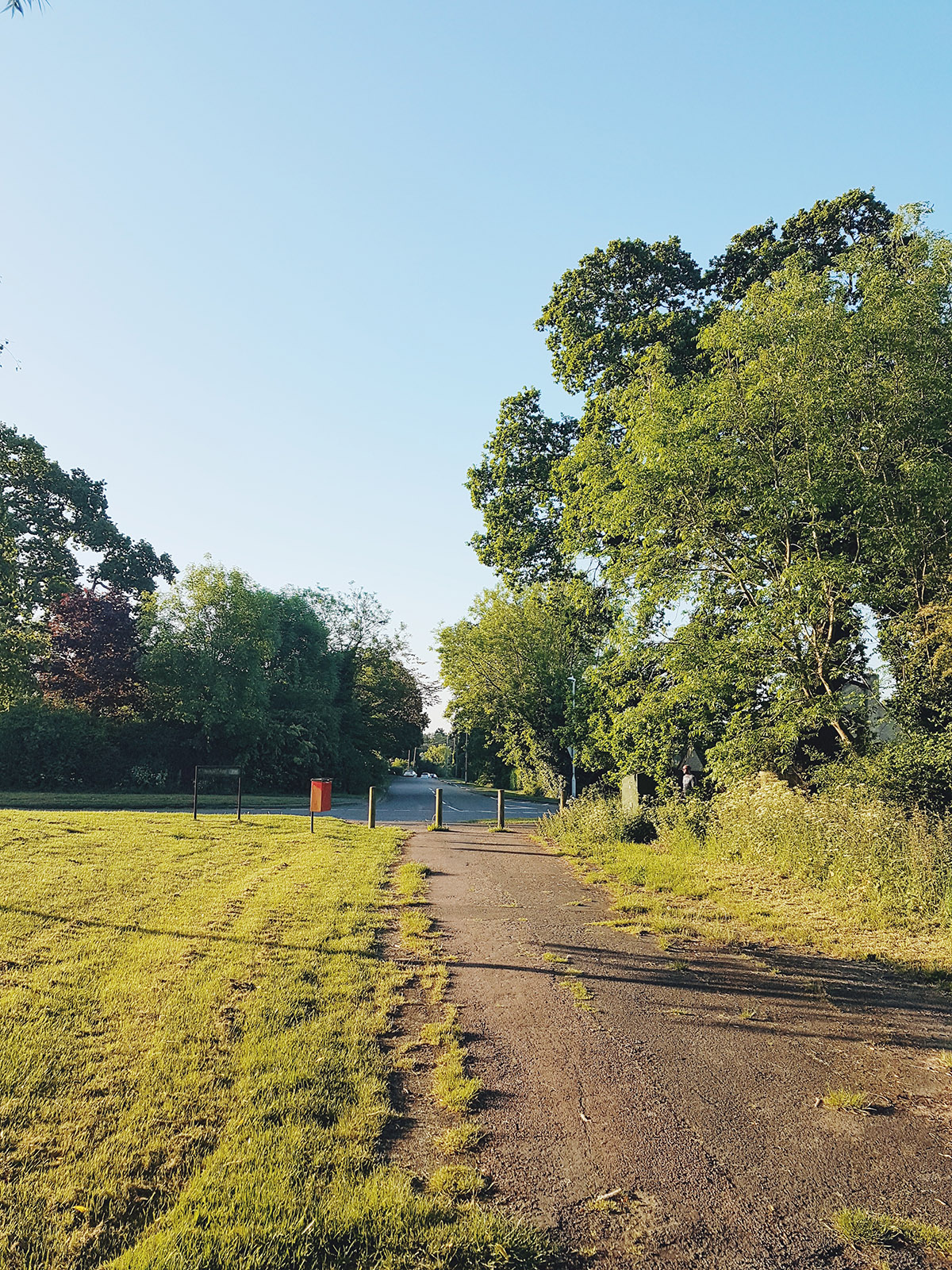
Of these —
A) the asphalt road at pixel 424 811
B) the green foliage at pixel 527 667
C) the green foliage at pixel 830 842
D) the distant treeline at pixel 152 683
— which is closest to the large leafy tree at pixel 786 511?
the green foliage at pixel 830 842

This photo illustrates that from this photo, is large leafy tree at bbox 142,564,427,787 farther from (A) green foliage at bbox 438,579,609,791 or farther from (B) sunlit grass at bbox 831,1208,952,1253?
(B) sunlit grass at bbox 831,1208,952,1253

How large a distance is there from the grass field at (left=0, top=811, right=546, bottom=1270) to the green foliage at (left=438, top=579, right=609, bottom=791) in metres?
13.9

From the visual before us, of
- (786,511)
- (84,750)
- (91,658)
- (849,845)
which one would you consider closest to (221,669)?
(91,658)

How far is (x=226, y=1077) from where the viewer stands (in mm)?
4188

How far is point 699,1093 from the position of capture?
4.30m

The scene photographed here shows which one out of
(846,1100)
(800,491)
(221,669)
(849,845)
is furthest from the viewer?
(221,669)

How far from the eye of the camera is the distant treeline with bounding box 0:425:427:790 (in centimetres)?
2741

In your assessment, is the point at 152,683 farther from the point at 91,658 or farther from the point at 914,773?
the point at 914,773

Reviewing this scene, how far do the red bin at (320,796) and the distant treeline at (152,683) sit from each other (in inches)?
415

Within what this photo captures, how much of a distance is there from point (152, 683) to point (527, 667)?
1767cm

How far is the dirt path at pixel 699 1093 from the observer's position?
315 centimetres

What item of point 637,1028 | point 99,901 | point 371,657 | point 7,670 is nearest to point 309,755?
point 7,670

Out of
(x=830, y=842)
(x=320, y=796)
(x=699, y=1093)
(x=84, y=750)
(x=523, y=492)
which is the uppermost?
(x=523, y=492)

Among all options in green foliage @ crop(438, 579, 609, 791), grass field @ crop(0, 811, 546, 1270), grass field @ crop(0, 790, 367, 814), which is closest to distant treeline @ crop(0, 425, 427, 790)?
grass field @ crop(0, 790, 367, 814)
